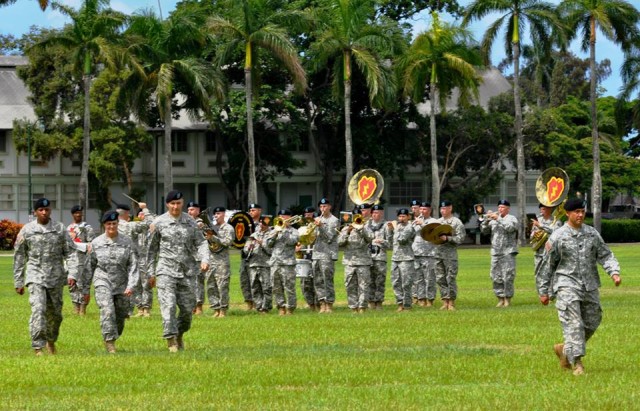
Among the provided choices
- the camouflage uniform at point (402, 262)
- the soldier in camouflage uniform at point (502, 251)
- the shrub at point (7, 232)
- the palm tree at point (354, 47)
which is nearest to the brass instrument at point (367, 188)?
the camouflage uniform at point (402, 262)

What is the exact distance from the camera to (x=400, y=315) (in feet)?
82.4

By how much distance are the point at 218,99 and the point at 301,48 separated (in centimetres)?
1110

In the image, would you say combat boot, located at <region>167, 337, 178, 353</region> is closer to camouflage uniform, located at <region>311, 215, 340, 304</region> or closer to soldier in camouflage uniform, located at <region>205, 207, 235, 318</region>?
soldier in camouflage uniform, located at <region>205, 207, 235, 318</region>

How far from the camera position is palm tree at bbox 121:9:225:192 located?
61438 millimetres

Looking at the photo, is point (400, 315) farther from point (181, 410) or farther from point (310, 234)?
point (181, 410)

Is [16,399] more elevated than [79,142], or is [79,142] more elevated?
[79,142]

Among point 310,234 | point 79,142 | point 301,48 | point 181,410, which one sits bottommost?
point 181,410

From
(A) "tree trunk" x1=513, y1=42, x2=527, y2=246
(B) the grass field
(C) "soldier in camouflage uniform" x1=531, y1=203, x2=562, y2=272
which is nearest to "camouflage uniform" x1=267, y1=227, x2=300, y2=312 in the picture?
(B) the grass field

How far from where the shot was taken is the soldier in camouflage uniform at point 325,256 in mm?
27172

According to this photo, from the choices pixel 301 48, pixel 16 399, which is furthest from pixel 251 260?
pixel 301 48

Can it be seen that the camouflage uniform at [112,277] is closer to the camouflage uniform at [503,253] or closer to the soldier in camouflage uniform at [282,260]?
the soldier in camouflage uniform at [282,260]

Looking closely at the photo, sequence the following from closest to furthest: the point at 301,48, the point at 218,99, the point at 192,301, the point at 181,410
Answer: the point at 181,410 → the point at 192,301 → the point at 218,99 → the point at 301,48

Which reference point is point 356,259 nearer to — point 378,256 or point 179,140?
point 378,256

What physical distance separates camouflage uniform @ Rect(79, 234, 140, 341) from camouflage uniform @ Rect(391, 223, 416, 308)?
9585mm
